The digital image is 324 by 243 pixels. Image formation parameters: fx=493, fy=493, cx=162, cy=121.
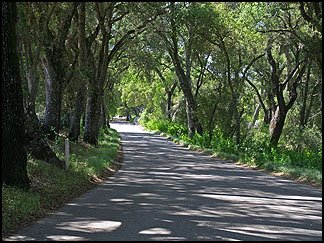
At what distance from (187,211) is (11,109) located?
4.30m

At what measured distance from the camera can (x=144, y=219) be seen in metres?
9.35

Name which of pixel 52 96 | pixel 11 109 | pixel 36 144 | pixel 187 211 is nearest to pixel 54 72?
pixel 52 96

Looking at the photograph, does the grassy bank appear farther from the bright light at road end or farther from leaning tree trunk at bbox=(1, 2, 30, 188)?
leaning tree trunk at bbox=(1, 2, 30, 188)

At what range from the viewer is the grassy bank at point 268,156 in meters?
18.8

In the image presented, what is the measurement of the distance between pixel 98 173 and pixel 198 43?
1708 centimetres

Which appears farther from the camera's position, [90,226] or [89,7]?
[89,7]

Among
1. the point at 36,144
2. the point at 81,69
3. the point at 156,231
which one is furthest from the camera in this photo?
the point at 81,69

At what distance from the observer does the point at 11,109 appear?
410 inches

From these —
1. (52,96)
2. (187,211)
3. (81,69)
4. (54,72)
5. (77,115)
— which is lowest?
(187,211)

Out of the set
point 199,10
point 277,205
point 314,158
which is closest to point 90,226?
point 277,205

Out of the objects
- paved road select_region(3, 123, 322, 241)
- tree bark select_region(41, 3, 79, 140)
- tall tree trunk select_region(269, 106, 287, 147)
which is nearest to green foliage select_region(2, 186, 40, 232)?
paved road select_region(3, 123, 322, 241)

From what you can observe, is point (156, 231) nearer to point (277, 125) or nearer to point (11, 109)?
point (11, 109)

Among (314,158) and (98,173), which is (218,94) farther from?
(98,173)

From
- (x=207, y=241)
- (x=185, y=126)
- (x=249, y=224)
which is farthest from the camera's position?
(x=185, y=126)
